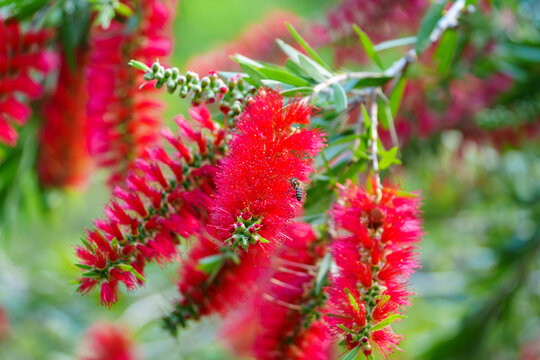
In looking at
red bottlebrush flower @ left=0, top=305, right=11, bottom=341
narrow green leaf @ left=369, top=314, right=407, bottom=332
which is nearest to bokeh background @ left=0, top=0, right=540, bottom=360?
red bottlebrush flower @ left=0, top=305, right=11, bottom=341

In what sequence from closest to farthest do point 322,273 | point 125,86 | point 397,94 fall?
point 322,273
point 397,94
point 125,86

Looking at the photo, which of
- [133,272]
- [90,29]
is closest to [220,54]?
[90,29]

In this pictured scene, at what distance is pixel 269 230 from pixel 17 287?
81.0 inches

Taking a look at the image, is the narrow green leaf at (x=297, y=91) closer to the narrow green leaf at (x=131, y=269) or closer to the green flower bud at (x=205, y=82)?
the green flower bud at (x=205, y=82)

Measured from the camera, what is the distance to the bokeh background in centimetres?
201

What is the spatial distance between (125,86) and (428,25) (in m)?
0.68

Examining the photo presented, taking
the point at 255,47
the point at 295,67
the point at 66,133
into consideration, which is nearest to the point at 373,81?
the point at 295,67

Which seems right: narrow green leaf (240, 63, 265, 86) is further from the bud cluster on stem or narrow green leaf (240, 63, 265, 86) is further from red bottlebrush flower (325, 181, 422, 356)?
red bottlebrush flower (325, 181, 422, 356)

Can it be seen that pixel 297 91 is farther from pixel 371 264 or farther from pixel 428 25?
pixel 428 25

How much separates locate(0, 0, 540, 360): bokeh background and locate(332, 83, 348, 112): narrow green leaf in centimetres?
96

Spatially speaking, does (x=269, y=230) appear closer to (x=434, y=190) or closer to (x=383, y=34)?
(x=383, y=34)

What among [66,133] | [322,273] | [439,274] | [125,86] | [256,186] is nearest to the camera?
[256,186]

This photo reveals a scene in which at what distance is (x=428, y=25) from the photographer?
47.4 inches

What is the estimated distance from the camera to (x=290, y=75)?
0.96m
